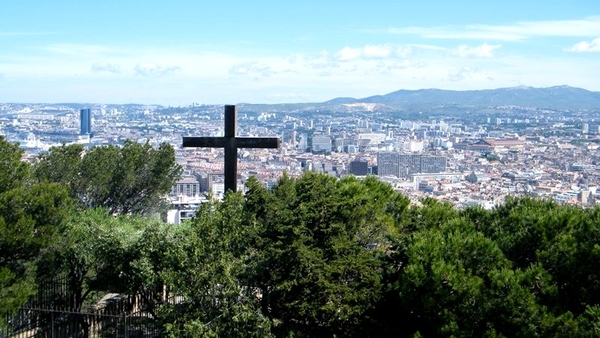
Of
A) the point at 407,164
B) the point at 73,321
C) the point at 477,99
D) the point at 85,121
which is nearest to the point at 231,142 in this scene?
the point at 73,321

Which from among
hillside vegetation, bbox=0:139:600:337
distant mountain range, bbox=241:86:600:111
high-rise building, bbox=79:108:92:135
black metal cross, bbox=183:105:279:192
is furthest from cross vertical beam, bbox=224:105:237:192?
distant mountain range, bbox=241:86:600:111

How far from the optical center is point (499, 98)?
122 meters

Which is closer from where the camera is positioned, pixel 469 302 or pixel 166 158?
pixel 469 302

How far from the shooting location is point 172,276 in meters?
8.15

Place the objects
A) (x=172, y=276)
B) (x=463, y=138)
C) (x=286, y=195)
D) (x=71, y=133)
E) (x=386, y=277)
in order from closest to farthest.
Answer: (x=172, y=276) < (x=386, y=277) < (x=286, y=195) < (x=71, y=133) < (x=463, y=138)

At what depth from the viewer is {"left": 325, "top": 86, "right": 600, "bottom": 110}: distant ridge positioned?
353 feet

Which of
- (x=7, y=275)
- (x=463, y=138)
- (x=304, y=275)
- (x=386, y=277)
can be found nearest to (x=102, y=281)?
(x=7, y=275)

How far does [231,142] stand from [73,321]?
A: 3.82 m

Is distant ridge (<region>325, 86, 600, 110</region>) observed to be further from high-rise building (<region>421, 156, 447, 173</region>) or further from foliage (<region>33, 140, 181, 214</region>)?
foliage (<region>33, 140, 181, 214</region>)

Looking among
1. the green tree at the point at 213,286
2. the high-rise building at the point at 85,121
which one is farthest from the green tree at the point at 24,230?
the high-rise building at the point at 85,121

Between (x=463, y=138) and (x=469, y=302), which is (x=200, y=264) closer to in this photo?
(x=469, y=302)

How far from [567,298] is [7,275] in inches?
285

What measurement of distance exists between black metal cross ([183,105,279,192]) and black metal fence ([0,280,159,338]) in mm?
2588

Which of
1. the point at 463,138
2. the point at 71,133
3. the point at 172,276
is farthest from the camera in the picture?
the point at 463,138
